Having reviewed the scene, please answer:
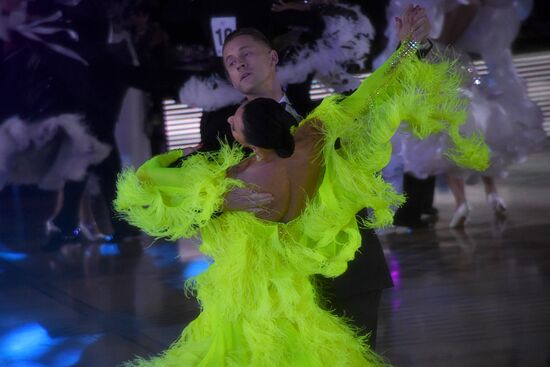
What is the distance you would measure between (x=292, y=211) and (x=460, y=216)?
442cm

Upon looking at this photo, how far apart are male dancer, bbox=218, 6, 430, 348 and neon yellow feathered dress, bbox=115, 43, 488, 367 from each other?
10cm

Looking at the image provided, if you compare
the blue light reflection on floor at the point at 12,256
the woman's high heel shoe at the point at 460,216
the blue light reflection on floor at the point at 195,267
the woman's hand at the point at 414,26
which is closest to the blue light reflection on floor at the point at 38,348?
the blue light reflection on floor at the point at 195,267

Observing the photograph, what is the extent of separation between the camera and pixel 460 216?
700 centimetres

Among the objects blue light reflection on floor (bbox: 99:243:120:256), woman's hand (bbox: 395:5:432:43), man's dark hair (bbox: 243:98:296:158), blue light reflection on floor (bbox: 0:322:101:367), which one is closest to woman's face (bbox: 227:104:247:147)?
man's dark hair (bbox: 243:98:296:158)

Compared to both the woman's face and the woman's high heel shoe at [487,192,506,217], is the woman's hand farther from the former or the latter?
the woman's high heel shoe at [487,192,506,217]

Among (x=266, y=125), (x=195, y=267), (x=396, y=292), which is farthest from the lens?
(x=195, y=267)

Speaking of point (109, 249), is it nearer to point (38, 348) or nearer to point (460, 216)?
point (38, 348)

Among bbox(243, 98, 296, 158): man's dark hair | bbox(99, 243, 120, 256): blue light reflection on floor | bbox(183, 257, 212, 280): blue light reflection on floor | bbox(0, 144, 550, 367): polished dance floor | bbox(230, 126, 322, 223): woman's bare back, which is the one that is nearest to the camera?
bbox(243, 98, 296, 158): man's dark hair

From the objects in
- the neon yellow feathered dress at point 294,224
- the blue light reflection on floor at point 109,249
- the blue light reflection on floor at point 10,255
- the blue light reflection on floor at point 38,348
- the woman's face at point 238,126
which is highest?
the woman's face at point 238,126

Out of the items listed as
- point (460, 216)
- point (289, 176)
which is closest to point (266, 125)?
point (289, 176)

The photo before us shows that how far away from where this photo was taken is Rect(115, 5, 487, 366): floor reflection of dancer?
2.73 m

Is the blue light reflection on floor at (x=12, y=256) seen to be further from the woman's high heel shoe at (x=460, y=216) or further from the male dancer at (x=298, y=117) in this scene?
the male dancer at (x=298, y=117)

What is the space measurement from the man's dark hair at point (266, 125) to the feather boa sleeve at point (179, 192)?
17 cm

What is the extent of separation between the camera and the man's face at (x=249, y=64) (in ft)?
9.36
